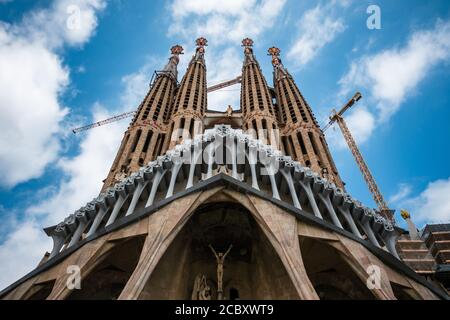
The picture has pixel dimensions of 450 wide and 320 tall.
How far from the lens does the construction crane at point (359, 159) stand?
3506cm

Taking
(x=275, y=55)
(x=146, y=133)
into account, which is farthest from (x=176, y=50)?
(x=146, y=133)

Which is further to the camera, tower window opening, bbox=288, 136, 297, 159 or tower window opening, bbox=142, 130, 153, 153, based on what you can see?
tower window opening, bbox=288, 136, 297, 159

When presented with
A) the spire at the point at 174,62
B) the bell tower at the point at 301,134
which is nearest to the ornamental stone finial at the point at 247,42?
the spire at the point at 174,62

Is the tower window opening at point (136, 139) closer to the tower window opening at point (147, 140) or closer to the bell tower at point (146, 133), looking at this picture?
the bell tower at point (146, 133)

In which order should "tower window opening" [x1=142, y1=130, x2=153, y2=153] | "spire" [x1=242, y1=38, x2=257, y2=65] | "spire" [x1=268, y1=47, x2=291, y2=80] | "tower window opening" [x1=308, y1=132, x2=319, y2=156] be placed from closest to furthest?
"tower window opening" [x1=308, y1=132, x2=319, y2=156]
"tower window opening" [x1=142, y1=130, x2=153, y2=153]
"spire" [x1=268, y1=47, x2=291, y2=80]
"spire" [x1=242, y1=38, x2=257, y2=65]

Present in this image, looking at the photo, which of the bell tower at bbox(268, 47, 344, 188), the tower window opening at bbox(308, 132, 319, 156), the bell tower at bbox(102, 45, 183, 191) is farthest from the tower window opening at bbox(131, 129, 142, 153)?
the tower window opening at bbox(308, 132, 319, 156)

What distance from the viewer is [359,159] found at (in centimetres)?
4419

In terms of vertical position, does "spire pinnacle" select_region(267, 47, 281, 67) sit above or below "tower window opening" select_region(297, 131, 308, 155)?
above

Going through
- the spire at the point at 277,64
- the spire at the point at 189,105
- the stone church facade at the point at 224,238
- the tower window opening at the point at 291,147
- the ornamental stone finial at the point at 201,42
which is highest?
the ornamental stone finial at the point at 201,42

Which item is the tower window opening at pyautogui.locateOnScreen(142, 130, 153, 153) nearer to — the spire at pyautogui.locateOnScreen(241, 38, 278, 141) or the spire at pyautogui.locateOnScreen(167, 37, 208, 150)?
the spire at pyautogui.locateOnScreen(167, 37, 208, 150)

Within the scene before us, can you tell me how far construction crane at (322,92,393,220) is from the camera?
1380 inches

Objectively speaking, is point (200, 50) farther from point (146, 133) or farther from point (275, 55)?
point (146, 133)

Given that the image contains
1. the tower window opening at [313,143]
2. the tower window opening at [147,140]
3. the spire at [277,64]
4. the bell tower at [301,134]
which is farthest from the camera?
the spire at [277,64]
